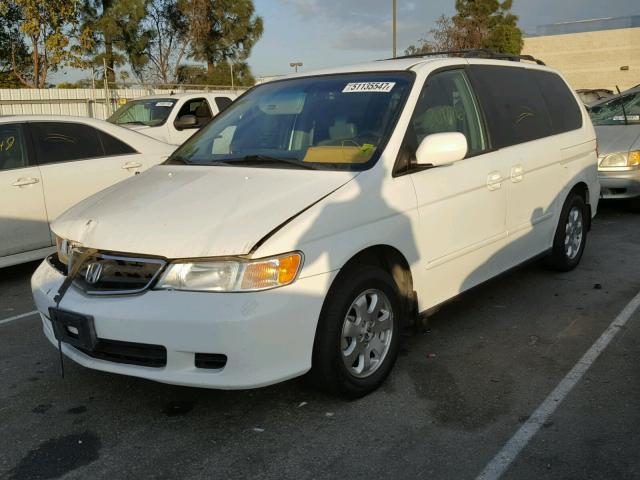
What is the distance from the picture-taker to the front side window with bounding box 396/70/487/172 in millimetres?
3930

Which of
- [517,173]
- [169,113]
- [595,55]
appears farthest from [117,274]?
[595,55]

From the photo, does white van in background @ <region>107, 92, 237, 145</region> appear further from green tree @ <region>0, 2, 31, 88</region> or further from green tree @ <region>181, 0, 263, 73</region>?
green tree @ <region>181, 0, 263, 73</region>

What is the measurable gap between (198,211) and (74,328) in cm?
82

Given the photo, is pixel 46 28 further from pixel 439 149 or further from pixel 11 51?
pixel 439 149

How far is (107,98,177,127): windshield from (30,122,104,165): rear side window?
483cm

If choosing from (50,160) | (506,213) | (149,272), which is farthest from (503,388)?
(50,160)

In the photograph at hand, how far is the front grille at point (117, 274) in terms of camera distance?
3.11m

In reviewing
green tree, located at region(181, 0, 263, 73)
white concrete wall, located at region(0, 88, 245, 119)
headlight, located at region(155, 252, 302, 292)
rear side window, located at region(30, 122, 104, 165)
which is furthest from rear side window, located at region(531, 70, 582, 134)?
green tree, located at region(181, 0, 263, 73)

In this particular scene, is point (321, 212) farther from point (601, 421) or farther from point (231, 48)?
point (231, 48)

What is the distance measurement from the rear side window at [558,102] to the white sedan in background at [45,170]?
164 inches

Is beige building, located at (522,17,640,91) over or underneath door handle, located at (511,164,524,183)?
over

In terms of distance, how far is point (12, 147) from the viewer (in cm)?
628

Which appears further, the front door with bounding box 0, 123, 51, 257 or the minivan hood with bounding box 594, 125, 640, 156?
the minivan hood with bounding box 594, 125, 640, 156

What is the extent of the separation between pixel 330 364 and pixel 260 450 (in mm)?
530
